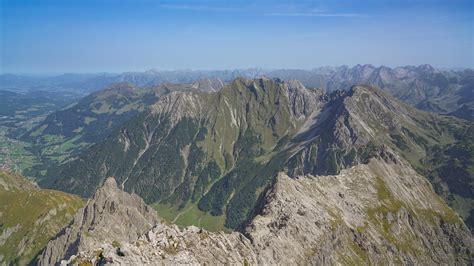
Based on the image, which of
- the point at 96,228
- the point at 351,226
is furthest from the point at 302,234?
the point at 96,228

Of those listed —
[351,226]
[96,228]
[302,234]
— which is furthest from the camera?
[96,228]

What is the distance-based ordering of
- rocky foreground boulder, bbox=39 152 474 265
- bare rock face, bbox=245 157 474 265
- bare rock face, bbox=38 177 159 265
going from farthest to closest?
bare rock face, bbox=38 177 159 265 < bare rock face, bbox=245 157 474 265 < rocky foreground boulder, bbox=39 152 474 265

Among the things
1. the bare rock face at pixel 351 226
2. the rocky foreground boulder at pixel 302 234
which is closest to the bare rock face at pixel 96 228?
the rocky foreground boulder at pixel 302 234

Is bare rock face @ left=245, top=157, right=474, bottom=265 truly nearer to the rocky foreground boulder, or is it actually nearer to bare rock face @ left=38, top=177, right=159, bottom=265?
the rocky foreground boulder

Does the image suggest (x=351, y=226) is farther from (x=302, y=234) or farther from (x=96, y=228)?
(x=96, y=228)

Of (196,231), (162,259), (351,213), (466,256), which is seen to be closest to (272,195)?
(351,213)

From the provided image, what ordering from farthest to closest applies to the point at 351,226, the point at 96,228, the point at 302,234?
the point at 96,228 < the point at 351,226 < the point at 302,234

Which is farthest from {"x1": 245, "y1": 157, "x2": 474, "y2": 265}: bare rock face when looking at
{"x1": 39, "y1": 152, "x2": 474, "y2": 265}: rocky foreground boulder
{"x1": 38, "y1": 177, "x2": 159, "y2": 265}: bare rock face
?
{"x1": 38, "y1": 177, "x2": 159, "y2": 265}: bare rock face

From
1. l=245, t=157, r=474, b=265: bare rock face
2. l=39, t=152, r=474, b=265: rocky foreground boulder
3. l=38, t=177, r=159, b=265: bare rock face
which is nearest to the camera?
l=39, t=152, r=474, b=265: rocky foreground boulder
